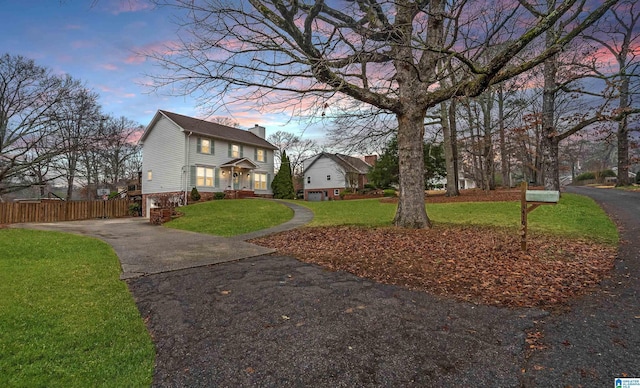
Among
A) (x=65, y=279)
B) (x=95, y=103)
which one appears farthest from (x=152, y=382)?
(x=95, y=103)

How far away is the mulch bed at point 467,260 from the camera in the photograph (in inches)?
169

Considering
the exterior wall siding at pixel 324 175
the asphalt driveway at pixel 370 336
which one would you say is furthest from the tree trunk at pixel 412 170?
the exterior wall siding at pixel 324 175

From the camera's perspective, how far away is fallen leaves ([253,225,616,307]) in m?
4.31

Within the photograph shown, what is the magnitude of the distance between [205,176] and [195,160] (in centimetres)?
153

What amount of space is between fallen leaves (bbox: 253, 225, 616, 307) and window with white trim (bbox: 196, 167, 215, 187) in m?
17.6

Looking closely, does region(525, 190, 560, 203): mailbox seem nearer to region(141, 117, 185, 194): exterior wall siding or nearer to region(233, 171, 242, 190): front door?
region(141, 117, 185, 194): exterior wall siding

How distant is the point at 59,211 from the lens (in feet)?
64.9

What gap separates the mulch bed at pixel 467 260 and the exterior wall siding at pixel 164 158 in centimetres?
1817

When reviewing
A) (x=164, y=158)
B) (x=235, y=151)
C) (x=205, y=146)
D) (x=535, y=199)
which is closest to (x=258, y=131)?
(x=235, y=151)

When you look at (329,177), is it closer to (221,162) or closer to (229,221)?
(221,162)

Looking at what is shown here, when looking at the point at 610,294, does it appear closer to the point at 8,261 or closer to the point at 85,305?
the point at 85,305

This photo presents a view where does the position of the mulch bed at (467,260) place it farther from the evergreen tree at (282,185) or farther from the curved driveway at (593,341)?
the evergreen tree at (282,185)

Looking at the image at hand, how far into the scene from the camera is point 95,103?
19.1 meters

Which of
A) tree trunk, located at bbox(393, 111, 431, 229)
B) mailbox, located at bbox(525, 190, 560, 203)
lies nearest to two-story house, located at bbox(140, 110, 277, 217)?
tree trunk, located at bbox(393, 111, 431, 229)
